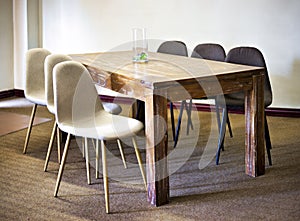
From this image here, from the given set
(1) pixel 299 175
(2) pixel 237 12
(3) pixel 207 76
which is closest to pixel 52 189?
(3) pixel 207 76

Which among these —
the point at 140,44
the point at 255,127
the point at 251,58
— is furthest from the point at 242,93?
the point at 140,44

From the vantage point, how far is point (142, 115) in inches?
181

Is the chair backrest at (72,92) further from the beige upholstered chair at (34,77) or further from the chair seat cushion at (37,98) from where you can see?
the beige upholstered chair at (34,77)

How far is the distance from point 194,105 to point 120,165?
207 centimetres

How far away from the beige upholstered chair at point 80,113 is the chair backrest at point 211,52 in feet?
5.30

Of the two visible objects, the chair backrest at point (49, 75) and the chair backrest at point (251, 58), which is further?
the chair backrest at point (251, 58)

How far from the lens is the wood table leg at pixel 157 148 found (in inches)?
115

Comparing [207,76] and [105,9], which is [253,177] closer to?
[207,76]

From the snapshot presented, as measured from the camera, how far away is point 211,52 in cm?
458

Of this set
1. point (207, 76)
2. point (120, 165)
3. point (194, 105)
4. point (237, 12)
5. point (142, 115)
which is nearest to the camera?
point (207, 76)

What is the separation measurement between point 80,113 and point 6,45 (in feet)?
11.5

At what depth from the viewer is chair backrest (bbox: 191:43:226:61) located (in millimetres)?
4500

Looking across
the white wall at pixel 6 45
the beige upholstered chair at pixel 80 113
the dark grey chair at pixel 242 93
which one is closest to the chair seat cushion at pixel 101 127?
the beige upholstered chair at pixel 80 113

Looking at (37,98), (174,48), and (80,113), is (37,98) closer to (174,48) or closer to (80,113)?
(80,113)
